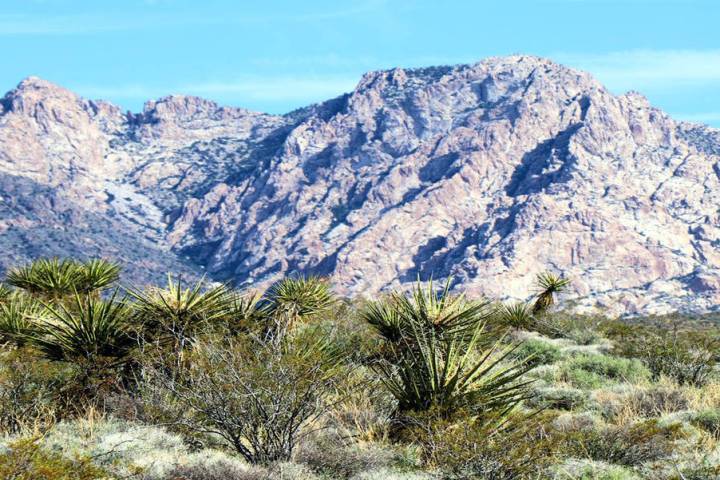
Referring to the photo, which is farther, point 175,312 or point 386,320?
point 386,320

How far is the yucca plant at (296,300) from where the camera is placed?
14510 millimetres

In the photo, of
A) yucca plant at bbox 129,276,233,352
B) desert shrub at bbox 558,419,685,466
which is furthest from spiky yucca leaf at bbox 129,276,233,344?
desert shrub at bbox 558,419,685,466

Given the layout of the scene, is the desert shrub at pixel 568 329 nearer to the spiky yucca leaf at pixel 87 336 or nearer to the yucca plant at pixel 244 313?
the yucca plant at pixel 244 313

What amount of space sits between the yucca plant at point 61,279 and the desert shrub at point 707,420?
12.1 m

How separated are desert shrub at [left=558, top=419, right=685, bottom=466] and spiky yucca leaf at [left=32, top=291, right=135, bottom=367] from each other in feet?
19.8

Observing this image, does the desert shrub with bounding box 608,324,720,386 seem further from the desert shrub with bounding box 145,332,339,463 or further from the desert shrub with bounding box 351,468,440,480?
the desert shrub with bounding box 145,332,339,463

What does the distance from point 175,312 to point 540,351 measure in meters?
9.11

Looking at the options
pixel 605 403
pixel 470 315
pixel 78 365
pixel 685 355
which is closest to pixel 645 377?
pixel 685 355

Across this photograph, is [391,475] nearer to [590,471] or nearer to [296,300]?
[590,471]

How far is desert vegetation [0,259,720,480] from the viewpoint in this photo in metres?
7.51

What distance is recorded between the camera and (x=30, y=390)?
1041 cm

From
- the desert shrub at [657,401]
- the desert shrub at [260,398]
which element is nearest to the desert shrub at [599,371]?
the desert shrub at [657,401]

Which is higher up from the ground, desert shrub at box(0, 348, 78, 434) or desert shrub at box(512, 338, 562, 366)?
desert shrub at box(0, 348, 78, 434)

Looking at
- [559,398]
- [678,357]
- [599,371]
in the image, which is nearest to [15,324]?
[559,398]
